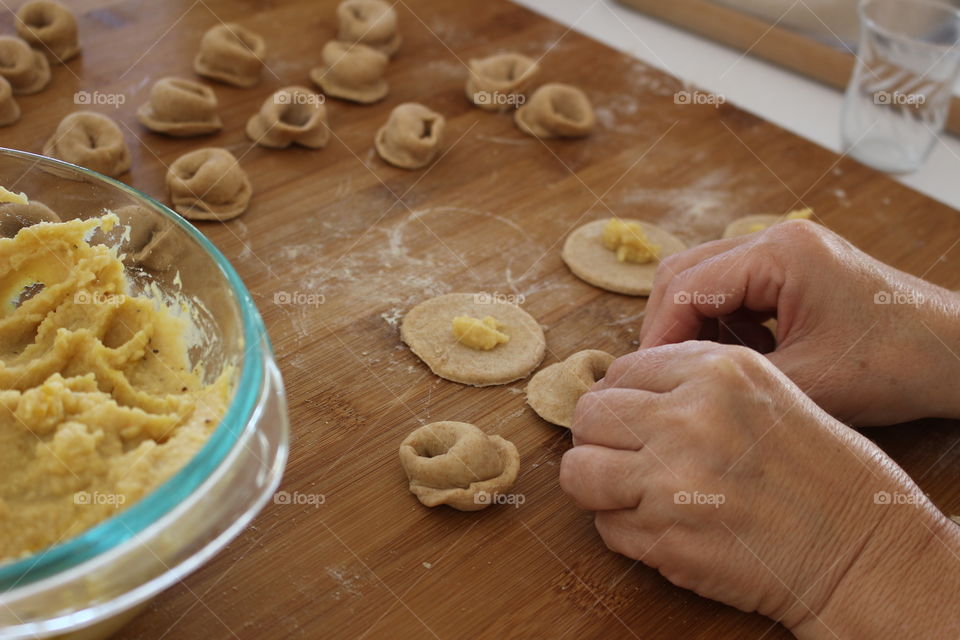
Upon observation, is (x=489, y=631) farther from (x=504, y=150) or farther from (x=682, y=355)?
(x=504, y=150)

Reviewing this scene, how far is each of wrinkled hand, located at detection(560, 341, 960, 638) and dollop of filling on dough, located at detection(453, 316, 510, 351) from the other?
406 millimetres

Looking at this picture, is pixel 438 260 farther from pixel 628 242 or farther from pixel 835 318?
pixel 835 318

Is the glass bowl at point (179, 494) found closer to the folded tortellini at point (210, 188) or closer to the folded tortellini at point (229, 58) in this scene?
the folded tortellini at point (210, 188)

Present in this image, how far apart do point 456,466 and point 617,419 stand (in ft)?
0.82

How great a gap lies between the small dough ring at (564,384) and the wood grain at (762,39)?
167 centimetres

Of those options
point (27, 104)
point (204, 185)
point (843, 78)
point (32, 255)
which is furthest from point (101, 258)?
point (843, 78)

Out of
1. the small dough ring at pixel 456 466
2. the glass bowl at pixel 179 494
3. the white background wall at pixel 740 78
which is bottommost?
the white background wall at pixel 740 78

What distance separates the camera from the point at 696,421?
4.10 ft

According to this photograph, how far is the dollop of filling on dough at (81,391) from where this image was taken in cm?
106

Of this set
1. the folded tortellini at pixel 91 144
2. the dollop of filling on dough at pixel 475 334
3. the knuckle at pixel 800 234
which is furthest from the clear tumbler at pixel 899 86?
the folded tortellini at pixel 91 144

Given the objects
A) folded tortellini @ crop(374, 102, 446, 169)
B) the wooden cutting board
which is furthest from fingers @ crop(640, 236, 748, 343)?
folded tortellini @ crop(374, 102, 446, 169)

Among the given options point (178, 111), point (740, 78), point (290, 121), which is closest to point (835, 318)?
point (290, 121)

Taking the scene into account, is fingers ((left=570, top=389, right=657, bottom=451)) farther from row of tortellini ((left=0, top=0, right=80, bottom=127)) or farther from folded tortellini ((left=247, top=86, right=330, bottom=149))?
row of tortellini ((left=0, top=0, right=80, bottom=127))

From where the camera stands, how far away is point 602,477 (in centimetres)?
130
